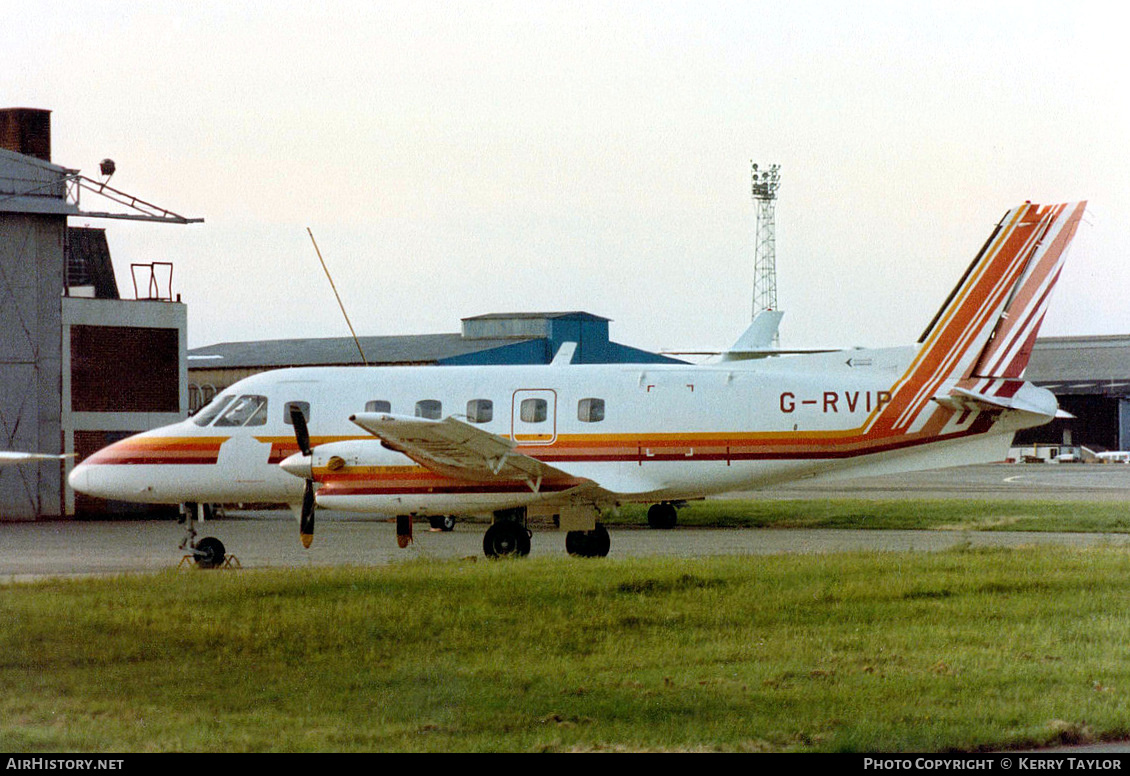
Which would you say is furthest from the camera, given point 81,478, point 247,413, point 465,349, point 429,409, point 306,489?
point 465,349

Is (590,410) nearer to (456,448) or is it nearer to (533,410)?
(533,410)

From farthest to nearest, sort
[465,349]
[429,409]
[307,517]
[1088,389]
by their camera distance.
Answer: [1088,389] → [465,349] → [429,409] → [307,517]

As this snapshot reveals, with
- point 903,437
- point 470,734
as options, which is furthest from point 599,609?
point 903,437

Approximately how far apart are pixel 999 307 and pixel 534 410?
7815 millimetres

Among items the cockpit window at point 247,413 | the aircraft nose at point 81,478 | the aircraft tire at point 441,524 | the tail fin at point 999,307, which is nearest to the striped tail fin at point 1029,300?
the tail fin at point 999,307

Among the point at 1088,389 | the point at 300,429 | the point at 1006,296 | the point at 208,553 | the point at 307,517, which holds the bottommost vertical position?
the point at 208,553

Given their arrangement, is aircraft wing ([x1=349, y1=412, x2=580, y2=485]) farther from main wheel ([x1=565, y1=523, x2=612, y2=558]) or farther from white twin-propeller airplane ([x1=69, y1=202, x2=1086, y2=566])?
main wheel ([x1=565, y1=523, x2=612, y2=558])

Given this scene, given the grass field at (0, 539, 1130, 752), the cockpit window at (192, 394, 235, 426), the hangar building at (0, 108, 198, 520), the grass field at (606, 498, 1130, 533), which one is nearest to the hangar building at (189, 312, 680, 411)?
the hangar building at (0, 108, 198, 520)

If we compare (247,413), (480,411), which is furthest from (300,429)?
(480,411)

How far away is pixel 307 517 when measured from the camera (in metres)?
20.6

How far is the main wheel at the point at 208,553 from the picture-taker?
20906mm

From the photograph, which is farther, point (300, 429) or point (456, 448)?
point (300, 429)

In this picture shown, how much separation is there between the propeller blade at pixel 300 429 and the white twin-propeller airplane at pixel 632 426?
6 centimetres

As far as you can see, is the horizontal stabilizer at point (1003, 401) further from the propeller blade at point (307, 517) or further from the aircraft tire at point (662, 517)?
the aircraft tire at point (662, 517)
